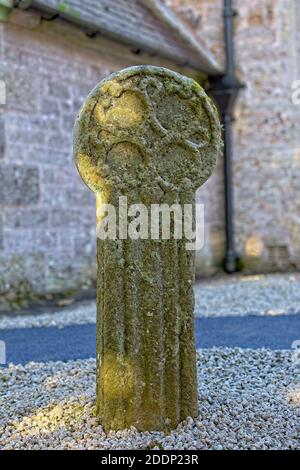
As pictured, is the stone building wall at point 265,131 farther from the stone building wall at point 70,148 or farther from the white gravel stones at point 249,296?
the white gravel stones at point 249,296

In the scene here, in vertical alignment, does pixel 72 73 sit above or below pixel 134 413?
above

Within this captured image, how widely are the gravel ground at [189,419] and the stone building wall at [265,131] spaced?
6.27m

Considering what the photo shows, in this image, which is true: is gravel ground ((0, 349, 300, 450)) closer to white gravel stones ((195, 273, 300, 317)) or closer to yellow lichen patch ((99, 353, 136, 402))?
yellow lichen patch ((99, 353, 136, 402))

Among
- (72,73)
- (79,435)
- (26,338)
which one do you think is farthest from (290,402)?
(72,73)

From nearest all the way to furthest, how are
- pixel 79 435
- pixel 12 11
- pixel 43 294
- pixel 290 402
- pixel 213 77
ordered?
1. pixel 79 435
2. pixel 290 402
3. pixel 12 11
4. pixel 43 294
5. pixel 213 77

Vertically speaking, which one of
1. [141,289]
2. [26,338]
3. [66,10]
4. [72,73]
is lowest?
[26,338]

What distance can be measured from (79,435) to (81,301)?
4.91 m

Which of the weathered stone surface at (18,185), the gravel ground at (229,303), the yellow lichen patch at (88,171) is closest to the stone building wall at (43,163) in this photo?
the weathered stone surface at (18,185)

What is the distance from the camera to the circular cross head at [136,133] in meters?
2.59

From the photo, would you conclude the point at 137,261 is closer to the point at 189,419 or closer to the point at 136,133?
the point at 136,133

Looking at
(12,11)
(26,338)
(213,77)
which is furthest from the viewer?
(213,77)

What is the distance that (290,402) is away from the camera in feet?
9.87

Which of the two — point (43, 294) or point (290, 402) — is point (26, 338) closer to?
point (43, 294)
